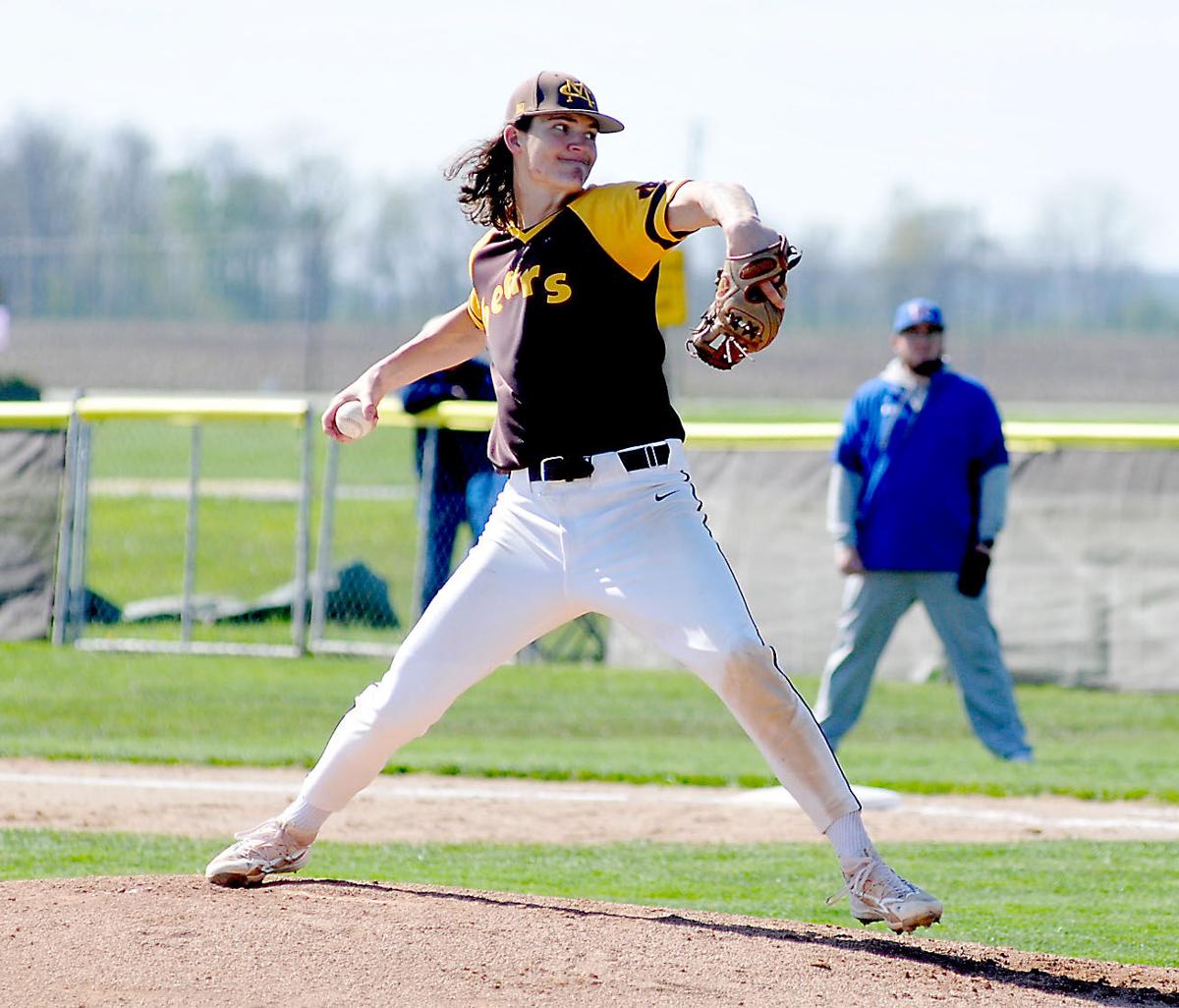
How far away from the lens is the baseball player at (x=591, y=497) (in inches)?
177

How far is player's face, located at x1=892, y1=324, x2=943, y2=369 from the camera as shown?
9.14m

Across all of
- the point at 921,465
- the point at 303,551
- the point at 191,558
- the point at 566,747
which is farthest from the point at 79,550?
the point at 921,465

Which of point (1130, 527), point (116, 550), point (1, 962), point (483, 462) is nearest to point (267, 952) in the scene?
point (1, 962)

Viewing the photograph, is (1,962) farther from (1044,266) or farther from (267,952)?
(1044,266)

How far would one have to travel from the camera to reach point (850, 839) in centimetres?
464

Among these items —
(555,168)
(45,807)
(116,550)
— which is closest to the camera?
(555,168)

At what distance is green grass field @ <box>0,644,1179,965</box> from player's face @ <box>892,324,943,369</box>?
6.56 feet

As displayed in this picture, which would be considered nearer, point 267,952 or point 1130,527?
point 267,952

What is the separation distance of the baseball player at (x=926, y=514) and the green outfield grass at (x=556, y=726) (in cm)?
52

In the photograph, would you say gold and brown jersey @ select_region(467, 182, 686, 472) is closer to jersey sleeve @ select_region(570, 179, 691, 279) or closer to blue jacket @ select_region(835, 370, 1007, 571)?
jersey sleeve @ select_region(570, 179, 691, 279)

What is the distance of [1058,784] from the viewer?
8.62 m

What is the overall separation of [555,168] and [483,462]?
7.70 m

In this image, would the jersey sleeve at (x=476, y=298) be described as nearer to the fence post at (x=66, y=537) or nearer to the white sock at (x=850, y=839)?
the white sock at (x=850, y=839)

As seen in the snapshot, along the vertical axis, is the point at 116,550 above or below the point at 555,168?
below
